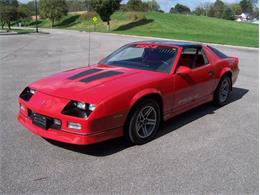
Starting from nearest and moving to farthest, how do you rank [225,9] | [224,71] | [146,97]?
[146,97] < [224,71] < [225,9]

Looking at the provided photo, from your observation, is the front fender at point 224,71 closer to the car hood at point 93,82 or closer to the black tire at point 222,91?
the black tire at point 222,91

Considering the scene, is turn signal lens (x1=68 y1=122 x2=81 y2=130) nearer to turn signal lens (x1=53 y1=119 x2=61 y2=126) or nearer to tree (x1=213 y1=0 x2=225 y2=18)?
turn signal lens (x1=53 y1=119 x2=61 y2=126)

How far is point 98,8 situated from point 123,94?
4572 centimetres

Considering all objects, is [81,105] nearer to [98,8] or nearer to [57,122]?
[57,122]

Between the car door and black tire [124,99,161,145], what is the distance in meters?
0.50

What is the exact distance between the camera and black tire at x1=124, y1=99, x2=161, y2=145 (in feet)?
13.8

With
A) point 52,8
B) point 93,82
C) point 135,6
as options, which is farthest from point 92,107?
point 135,6

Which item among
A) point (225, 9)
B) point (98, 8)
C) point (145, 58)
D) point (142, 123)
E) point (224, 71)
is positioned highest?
point (225, 9)

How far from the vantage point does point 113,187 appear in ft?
10.9

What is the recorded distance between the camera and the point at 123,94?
405 cm

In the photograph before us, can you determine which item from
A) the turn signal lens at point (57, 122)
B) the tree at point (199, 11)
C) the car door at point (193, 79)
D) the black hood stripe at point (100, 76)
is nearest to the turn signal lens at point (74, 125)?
the turn signal lens at point (57, 122)

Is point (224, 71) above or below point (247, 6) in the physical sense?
below

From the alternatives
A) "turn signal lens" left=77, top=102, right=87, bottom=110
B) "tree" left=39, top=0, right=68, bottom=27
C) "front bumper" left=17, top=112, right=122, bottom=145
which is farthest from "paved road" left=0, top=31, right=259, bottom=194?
"tree" left=39, top=0, right=68, bottom=27

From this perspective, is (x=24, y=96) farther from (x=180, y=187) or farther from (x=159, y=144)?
(x=180, y=187)
